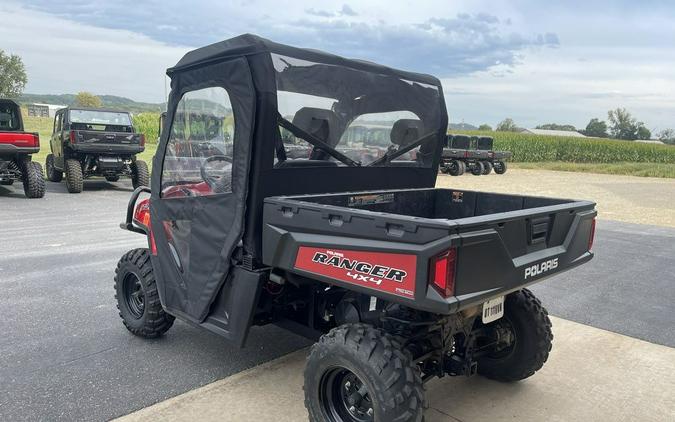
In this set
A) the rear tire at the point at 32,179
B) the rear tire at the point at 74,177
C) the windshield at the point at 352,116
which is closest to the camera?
the windshield at the point at 352,116

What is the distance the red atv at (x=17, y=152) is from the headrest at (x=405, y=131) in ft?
34.5

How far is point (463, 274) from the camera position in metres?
2.33

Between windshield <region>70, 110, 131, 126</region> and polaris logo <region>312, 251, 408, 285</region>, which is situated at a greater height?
windshield <region>70, 110, 131, 126</region>

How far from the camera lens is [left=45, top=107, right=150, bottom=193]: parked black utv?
44.4 ft

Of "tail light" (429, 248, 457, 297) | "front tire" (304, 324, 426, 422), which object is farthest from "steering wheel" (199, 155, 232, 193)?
"tail light" (429, 248, 457, 297)

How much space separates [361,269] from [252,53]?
1.38 m

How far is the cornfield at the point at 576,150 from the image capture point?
38688 mm

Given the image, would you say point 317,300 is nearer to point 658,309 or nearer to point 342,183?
point 342,183

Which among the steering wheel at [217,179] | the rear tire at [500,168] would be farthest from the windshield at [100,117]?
the rear tire at [500,168]

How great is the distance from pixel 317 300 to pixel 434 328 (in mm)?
822

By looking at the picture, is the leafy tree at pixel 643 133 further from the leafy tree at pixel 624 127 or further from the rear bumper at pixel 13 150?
the rear bumper at pixel 13 150

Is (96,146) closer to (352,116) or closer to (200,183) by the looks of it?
(200,183)

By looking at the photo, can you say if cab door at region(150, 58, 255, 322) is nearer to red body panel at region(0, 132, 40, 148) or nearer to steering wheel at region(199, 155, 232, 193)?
steering wheel at region(199, 155, 232, 193)

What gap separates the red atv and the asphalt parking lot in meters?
3.68
